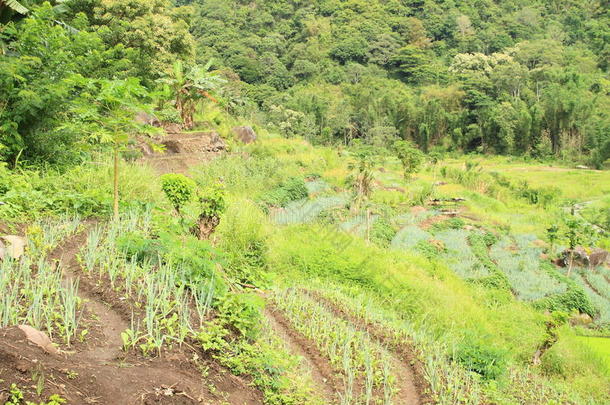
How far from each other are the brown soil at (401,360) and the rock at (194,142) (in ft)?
32.4

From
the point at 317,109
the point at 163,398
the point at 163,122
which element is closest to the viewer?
the point at 163,398

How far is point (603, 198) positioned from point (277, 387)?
27.1 meters

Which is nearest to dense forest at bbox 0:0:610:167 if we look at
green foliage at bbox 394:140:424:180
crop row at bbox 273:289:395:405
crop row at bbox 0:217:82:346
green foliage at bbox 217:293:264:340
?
crop row at bbox 0:217:82:346

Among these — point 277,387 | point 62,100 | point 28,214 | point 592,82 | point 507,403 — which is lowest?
point 507,403

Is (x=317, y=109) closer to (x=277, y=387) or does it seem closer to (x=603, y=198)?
(x=603, y=198)

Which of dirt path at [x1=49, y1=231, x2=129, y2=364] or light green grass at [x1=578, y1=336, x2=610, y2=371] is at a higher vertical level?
dirt path at [x1=49, y1=231, x2=129, y2=364]

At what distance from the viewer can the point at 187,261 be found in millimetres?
5133

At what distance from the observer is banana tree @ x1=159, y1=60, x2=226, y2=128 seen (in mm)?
16938

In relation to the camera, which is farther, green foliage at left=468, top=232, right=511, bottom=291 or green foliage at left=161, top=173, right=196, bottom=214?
green foliage at left=468, top=232, right=511, bottom=291

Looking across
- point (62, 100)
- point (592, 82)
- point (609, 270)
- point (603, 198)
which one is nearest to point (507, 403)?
point (62, 100)

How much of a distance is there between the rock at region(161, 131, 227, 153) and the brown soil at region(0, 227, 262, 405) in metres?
12.0

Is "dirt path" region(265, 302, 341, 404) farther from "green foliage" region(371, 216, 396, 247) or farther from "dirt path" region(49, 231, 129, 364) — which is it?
"green foliage" region(371, 216, 396, 247)

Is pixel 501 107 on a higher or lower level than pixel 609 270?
higher

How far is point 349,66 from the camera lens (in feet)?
207
